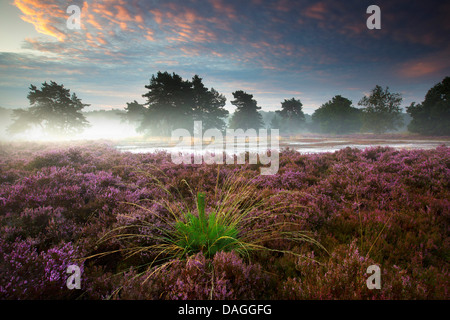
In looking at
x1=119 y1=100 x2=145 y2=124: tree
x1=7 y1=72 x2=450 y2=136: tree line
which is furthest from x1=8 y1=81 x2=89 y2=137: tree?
x1=119 y1=100 x2=145 y2=124: tree

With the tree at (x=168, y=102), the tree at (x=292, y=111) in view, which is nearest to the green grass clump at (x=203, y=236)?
the tree at (x=168, y=102)

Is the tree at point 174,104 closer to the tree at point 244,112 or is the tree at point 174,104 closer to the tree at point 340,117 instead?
the tree at point 244,112

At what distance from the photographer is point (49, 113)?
43812 mm

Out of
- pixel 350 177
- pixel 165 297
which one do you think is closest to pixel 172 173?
pixel 165 297

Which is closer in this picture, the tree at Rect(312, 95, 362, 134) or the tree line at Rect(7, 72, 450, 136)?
the tree line at Rect(7, 72, 450, 136)

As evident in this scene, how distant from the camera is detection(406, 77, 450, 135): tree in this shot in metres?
43.4

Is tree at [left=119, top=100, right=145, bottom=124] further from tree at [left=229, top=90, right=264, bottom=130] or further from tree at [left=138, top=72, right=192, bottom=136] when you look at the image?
tree at [left=229, top=90, right=264, bottom=130]

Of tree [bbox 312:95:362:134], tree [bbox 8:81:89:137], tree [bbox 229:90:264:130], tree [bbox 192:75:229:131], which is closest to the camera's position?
tree [bbox 8:81:89:137]

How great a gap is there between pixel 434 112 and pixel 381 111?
45.4 ft

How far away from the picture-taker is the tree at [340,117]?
2970 inches

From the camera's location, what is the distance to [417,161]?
278 inches

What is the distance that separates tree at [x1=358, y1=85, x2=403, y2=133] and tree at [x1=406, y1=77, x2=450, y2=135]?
277 inches

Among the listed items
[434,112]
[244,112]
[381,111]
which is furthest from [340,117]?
[244,112]
